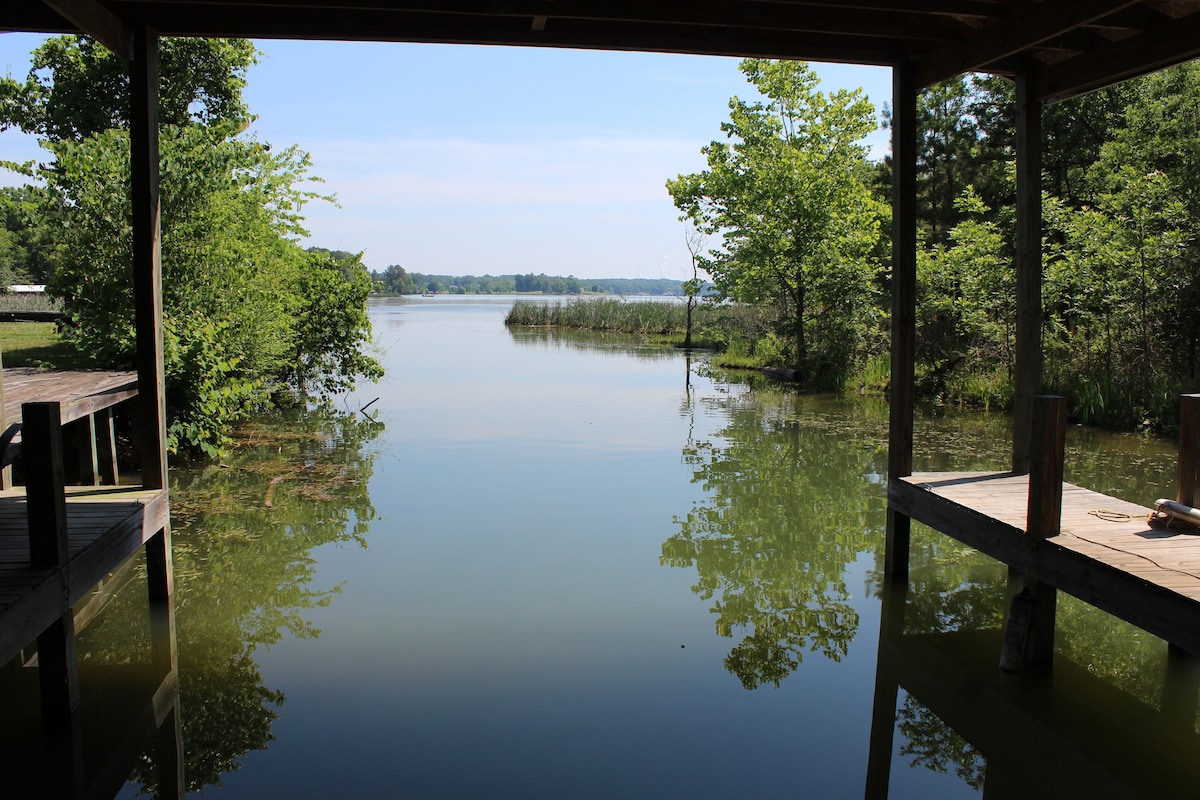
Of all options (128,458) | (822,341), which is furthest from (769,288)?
(128,458)

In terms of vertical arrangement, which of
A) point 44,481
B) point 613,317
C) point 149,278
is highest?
point 149,278

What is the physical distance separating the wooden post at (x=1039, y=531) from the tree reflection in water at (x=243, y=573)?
3562mm

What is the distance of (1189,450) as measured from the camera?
461cm

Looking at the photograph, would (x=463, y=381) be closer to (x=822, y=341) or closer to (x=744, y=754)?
(x=822, y=341)

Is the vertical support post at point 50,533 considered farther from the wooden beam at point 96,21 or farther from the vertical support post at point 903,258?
the vertical support post at point 903,258

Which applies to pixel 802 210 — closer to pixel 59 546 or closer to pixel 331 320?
pixel 331 320

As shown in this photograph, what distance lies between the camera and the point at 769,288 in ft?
63.2

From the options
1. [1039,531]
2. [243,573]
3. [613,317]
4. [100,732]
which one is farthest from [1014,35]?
[613,317]

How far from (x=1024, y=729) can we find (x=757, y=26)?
373cm

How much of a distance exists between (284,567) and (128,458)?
349cm

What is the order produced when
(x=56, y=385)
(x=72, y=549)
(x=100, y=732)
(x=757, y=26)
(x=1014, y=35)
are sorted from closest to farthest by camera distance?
(x=100, y=732)
(x=72, y=549)
(x=1014, y=35)
(x=757, y=26)
(x=56, y=385)

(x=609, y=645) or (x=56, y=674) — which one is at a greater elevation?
(x=56, y=674)

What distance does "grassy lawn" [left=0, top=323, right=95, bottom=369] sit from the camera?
9.67 metres

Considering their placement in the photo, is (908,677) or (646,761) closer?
(646,761)
